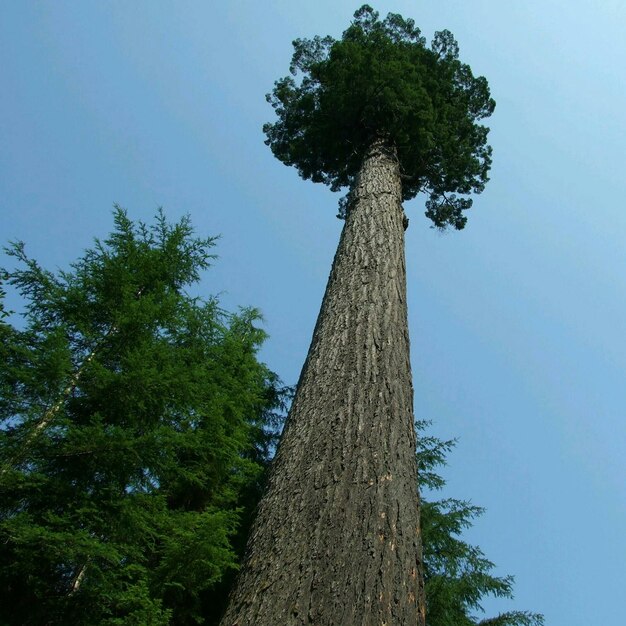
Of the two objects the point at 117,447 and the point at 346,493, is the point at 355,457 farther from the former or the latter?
the point at 117,447

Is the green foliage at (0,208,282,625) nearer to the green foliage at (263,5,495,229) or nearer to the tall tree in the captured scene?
the tall tree

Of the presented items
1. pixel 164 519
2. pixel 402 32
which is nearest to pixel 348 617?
pixel 164 519

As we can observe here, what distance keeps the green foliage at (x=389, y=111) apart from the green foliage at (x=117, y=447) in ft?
16.6

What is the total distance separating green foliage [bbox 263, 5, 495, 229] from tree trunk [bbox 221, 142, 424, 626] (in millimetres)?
6283

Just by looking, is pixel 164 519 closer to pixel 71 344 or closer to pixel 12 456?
pixel 12 456

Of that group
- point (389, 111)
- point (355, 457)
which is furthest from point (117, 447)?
point (389, 111)

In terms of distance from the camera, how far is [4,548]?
15.2ft

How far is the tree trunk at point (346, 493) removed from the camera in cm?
265

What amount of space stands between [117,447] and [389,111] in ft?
26.4

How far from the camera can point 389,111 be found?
10.4 metres

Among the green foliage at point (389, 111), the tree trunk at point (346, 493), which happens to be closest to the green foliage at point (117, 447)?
the tree trunk at point (346, 493)

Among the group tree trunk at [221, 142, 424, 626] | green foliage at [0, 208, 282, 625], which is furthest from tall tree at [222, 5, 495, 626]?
green foliage at [0, 208, 282, 625]

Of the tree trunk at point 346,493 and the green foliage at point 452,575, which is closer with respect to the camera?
the tree trunk at point 346,493

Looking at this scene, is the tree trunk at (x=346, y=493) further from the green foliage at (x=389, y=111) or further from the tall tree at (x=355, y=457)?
the green foliage at (x=389, y=111)
